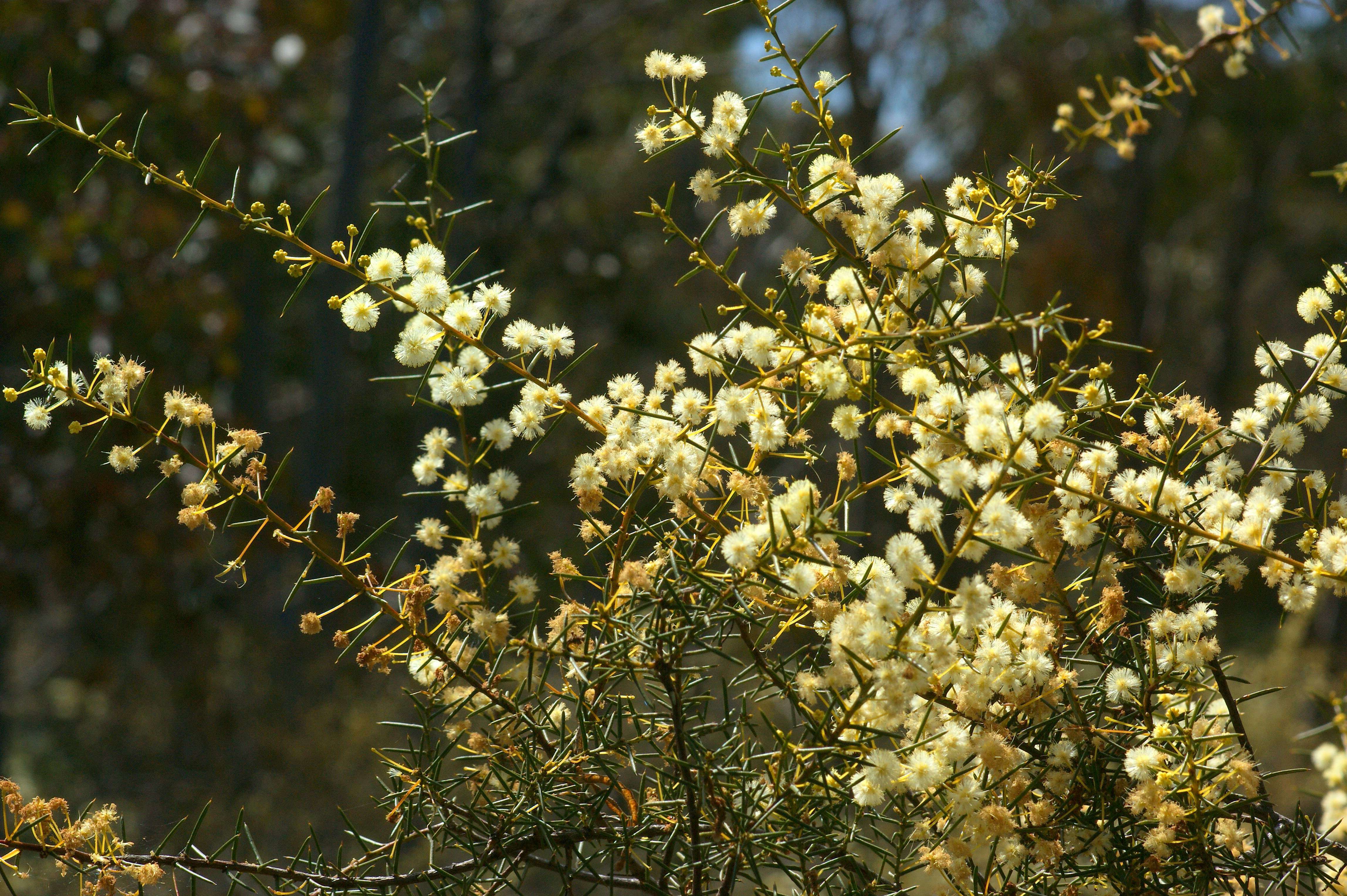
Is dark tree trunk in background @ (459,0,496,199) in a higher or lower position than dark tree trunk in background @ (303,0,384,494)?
higher

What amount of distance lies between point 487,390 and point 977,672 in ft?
1.37

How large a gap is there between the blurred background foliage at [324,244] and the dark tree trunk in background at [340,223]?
0.01m

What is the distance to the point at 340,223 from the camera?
4305 mm

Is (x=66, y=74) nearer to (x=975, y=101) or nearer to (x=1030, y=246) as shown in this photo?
(x=1030, y=246)

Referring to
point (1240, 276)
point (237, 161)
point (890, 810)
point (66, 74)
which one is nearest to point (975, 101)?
point (1240, 276)

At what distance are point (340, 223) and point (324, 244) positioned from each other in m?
0.75

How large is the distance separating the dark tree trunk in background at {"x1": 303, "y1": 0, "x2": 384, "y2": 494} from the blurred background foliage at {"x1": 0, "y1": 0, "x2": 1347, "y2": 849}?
0.01m

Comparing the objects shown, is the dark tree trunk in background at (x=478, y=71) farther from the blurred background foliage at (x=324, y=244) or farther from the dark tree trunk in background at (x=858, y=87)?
the dark tree trunk in background at (x=858, y=87)

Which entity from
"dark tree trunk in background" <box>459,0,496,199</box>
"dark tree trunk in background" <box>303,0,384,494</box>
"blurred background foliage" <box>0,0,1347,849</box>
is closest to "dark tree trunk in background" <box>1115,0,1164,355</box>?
"blurred background foliage" <box>0,0,1347,849</box>

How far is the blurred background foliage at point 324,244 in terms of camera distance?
3.91 m

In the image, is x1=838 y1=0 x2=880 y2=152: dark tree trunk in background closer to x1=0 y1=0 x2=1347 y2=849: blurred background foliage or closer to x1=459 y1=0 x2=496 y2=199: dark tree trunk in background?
x1=0 y1=0 x2=1347 y2=849: blurred background foliage

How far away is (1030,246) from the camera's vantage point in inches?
293

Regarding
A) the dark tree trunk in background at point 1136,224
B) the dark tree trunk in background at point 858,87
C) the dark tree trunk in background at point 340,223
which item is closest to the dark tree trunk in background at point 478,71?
the dark tree trunk in background at point 340,223

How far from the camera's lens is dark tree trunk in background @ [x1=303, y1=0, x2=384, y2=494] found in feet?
14.0
